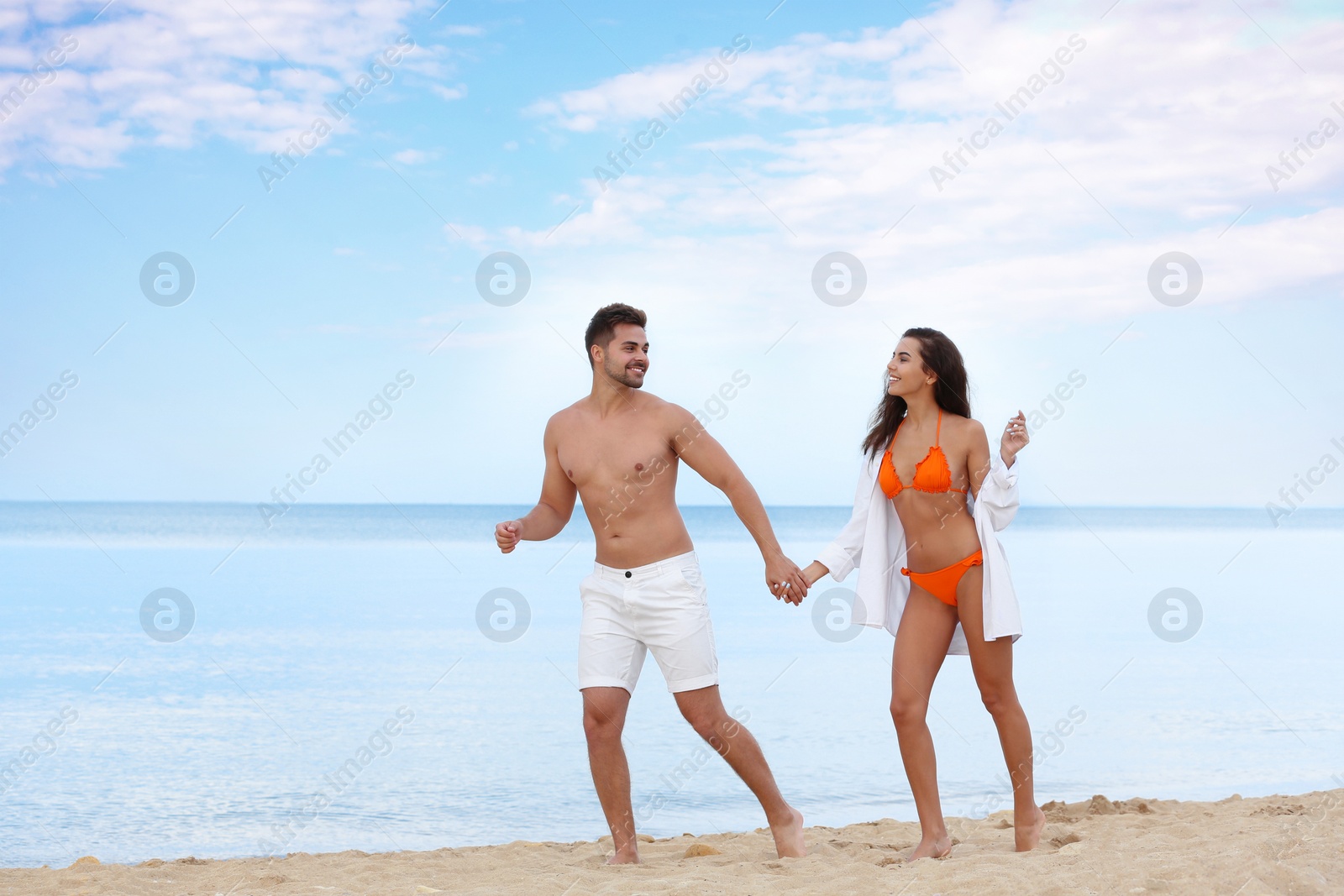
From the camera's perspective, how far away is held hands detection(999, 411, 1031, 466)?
4500 mm

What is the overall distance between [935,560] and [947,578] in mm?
91

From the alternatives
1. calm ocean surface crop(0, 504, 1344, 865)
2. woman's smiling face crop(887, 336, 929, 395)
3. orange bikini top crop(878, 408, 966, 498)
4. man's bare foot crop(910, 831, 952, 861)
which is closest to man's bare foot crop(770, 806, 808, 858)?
man's bare foot crop(910, 831, 952, 861)

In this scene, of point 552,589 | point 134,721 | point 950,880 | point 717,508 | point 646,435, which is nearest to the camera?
point 950,880

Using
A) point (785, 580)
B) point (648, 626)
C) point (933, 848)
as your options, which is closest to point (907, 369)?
point (785, 580)

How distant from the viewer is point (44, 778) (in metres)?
7.17

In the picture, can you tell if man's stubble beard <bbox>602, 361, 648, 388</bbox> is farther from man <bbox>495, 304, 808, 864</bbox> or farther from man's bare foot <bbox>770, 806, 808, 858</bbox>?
man's bare foot <bbox>770, 806, 808, 858</bbox>

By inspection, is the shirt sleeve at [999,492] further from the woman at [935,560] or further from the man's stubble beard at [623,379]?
the man's stubble beard at [623,379]

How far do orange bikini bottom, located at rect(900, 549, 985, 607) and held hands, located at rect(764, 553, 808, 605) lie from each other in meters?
0.50

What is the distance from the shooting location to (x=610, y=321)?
4.97 metres

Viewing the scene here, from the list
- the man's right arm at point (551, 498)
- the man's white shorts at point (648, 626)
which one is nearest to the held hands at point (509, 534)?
the man's right arm at point (551, 498)

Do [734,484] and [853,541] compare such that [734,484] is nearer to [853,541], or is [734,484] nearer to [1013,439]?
[853,541]

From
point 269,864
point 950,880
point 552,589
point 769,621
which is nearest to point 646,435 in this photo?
point 950,880

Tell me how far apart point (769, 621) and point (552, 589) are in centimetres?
657

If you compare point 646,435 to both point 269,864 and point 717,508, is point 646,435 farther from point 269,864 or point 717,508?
point 717,508
